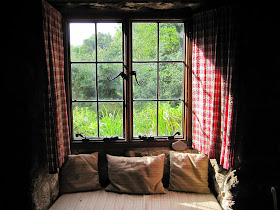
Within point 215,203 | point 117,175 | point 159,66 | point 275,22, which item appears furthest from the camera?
point 159,66

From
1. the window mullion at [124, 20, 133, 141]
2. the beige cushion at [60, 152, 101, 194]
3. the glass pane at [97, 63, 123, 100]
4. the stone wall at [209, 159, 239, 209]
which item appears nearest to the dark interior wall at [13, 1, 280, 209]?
the stone wall at [209, 159, 239, 209]

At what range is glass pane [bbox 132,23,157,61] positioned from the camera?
333cm

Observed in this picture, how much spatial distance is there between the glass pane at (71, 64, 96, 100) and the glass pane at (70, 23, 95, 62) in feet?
0.59

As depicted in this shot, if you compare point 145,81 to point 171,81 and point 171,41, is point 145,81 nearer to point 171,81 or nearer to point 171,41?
point 171,81

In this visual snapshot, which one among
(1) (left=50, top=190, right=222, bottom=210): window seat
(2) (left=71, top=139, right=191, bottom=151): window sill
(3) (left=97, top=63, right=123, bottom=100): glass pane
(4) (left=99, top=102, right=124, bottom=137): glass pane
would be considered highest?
(3) (left=97, top=63, right=123, bottom=100): glass pane

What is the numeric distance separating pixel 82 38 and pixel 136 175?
1767 millimetres

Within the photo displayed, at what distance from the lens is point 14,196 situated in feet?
9.25

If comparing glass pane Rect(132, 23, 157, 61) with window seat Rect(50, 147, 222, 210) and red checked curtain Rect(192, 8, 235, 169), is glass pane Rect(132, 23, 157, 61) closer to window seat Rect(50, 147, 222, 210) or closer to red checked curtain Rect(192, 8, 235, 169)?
red checked curtain Rect(192, 8, 235, 169)

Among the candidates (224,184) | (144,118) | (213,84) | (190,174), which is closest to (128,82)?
(144,118)

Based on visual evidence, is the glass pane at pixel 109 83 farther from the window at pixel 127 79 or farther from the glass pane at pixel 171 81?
the glass pane at pixel 171 81

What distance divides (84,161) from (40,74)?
Result: 1.13 meters

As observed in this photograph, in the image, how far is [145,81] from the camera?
3.40 metres

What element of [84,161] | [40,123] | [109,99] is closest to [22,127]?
[40,123]

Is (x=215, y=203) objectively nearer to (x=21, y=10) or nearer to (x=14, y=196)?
(x=14, y=196)
